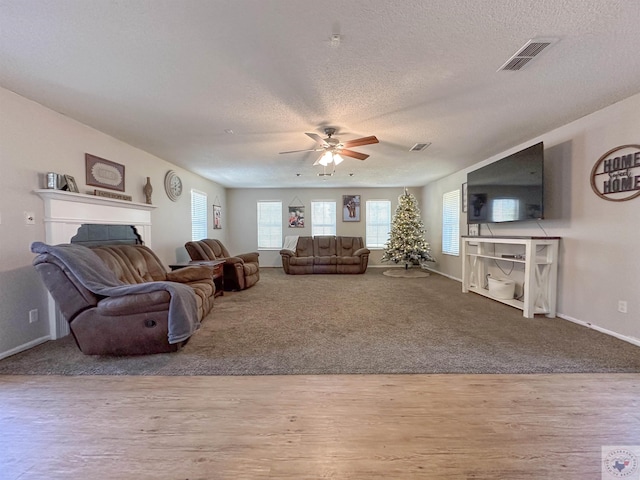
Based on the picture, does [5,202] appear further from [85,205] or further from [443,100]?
[443,100]

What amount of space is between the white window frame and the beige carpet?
2768mm

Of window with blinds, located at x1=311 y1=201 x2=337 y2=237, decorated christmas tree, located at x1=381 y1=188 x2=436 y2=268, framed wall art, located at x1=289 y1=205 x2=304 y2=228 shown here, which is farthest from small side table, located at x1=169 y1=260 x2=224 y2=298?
decorated christmas tree, located at x1=381 y1=188 x2=436 y2=268

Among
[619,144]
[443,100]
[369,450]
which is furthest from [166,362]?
[619,144]

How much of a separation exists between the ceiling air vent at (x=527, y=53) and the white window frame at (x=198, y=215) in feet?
19.6

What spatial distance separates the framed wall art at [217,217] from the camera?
7680 millimetres

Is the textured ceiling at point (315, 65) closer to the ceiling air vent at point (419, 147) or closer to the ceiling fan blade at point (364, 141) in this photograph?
the ceiling fan blade at point (364, 141)

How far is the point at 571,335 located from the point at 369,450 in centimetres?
287

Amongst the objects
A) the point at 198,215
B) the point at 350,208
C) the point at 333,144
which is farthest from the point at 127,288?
the point at 350,208

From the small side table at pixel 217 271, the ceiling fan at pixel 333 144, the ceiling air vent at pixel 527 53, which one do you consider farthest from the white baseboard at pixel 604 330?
the small side table at pixel 217 271

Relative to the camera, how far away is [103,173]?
377 cm

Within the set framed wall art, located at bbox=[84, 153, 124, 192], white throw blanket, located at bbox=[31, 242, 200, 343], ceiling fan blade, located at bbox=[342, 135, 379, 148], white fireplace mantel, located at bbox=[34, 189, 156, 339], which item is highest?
ceiling fan blade, located at bbox=[342, 135, 379, 148]

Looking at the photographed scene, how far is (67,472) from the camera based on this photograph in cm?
136

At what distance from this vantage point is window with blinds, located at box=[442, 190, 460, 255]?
6.46 meters

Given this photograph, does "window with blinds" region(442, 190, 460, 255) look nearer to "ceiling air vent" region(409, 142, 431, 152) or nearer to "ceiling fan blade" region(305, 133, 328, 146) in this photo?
"ceiling air vent" region(409, 142, 431, 152)
